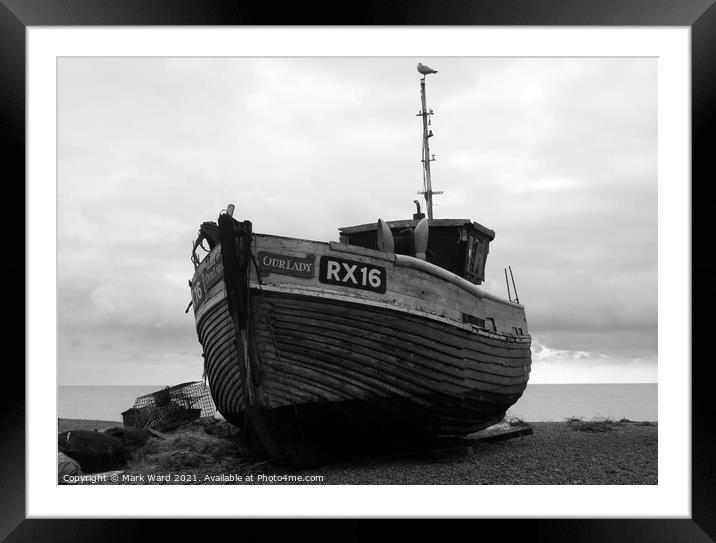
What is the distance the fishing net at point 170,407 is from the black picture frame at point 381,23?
219 inches

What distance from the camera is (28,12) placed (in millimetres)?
6461

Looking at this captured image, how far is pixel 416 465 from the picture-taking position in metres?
8.62

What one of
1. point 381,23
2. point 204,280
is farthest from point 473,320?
point 381,23

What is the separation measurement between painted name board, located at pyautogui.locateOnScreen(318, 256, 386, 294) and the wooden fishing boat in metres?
0.01

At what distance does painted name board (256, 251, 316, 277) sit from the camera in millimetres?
7957

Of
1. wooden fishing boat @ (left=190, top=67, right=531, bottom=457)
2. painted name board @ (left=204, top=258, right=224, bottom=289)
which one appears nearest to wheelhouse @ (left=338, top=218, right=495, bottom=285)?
wooden fishing boat @ (left=190, top=67, right=531, bottom=457)

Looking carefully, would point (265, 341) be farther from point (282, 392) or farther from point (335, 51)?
point (335, 51)

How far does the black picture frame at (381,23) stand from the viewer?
6336mm

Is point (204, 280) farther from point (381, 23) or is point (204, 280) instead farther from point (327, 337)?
point (381, 23)

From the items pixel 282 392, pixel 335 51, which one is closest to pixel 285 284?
Answer: pixel 282 392

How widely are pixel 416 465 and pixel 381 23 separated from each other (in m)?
5.28

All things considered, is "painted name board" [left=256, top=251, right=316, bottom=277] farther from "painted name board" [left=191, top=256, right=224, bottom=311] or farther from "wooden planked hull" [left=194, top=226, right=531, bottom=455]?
"painted name board" [left=191, top=256, right=224, bottom=311]

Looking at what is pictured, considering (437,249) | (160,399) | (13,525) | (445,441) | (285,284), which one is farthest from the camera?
(160,399)

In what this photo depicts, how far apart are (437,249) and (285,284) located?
424 cm
